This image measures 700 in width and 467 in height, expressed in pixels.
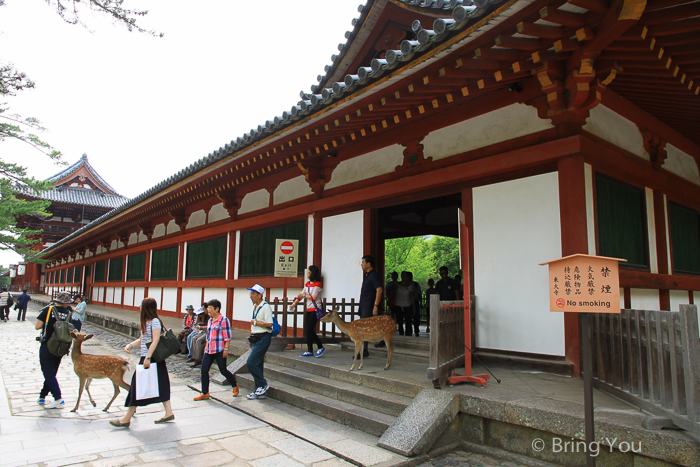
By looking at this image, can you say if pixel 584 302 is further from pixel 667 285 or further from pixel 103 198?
pixel 103 198

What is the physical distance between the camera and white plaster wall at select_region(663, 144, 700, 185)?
6.90 meters

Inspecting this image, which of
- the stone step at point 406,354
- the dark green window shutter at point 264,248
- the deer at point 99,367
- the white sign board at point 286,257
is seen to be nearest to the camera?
the deer at point 99,367

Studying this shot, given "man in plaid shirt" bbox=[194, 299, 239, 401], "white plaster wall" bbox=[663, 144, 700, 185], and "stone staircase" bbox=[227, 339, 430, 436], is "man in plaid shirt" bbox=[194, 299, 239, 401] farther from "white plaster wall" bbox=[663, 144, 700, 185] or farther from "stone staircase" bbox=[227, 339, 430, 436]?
"white plaster wall" bbox=[663, 144, 700, 185]

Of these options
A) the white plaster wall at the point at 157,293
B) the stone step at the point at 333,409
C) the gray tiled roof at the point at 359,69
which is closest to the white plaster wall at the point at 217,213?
the gray tiled roof at the point at 359,69

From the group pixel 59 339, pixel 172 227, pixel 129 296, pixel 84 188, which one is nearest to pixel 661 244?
pixel 59 339

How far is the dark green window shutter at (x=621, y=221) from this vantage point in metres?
5.27

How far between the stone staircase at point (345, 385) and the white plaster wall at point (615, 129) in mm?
3863

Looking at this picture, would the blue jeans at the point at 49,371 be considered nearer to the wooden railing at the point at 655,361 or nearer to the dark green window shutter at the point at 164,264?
the wooden railing at the point at 655,361

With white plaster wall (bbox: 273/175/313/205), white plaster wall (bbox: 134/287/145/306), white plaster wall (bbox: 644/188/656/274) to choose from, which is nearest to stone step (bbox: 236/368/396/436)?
white plaster wall (bbox: 273/175/313/205)

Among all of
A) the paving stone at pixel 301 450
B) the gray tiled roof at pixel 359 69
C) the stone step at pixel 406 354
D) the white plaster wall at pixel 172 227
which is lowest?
the paving stone at pixel 301 450

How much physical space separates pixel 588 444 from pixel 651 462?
790 mm

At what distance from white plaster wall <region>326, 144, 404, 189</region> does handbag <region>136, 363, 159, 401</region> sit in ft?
15.1

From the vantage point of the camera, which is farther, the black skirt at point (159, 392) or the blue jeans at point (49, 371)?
the blue jeans at point (49, 371)

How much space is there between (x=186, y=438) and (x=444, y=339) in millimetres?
2854
